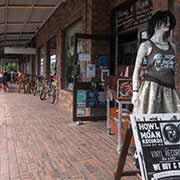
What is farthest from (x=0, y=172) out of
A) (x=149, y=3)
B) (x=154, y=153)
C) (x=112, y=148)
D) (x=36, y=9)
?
(x=36, y=9)

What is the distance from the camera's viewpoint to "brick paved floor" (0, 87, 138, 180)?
457 centimetres

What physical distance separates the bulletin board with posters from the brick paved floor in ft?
0.94

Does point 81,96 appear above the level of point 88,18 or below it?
below

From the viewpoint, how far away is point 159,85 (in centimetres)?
394

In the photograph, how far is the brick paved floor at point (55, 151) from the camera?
15.0 feet

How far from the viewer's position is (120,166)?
3.60 metres

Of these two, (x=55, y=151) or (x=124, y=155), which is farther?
(x=55, y=151)

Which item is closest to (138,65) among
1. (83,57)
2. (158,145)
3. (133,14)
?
(158,145)

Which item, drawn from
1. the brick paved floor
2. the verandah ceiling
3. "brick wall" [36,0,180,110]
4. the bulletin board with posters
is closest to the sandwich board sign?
the brick paved floor

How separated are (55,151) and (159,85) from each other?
235cm

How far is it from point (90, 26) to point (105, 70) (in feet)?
3.50

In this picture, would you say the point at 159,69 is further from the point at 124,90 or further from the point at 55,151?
the point at 55,151

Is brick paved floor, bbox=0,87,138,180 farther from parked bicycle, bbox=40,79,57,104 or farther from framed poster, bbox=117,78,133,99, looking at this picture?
parked bicycle, bbox=40,79,57,104

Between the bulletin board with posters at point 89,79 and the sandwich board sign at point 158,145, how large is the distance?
502 centimetres
